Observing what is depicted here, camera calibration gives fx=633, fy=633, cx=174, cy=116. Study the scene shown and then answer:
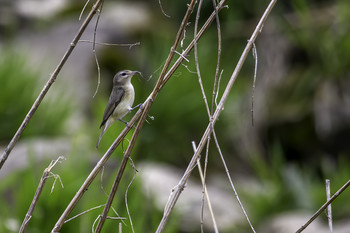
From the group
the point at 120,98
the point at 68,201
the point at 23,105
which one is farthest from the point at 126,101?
the point at 23,105

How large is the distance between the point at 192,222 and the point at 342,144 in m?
3.23

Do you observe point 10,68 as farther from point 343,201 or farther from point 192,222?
point 343,201

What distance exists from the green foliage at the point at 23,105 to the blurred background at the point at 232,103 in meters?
0.01

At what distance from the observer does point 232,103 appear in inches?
328

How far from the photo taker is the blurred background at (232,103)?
6.93 meters

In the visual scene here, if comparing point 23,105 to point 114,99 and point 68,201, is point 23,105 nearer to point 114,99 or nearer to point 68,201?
point 68,201

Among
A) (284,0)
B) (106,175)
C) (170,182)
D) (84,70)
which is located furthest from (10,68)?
(284,0)

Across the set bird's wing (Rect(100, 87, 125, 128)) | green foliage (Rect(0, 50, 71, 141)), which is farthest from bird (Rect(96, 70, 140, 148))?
green foliage (Rect(0, 50, 71, 141))

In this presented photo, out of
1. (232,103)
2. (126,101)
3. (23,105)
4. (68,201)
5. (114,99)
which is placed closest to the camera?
(126,101)

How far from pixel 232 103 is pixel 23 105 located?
2691 millimetres

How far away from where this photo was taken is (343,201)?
273 inches

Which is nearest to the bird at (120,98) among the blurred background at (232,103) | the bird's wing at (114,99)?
the bird's wing at (114,99)

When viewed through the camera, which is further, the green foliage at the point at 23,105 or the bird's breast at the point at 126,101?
the green foliage at the point at 23,105

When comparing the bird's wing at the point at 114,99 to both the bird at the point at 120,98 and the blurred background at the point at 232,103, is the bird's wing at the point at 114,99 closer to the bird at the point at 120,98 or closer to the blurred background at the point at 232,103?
the bird at the point at 120,98
